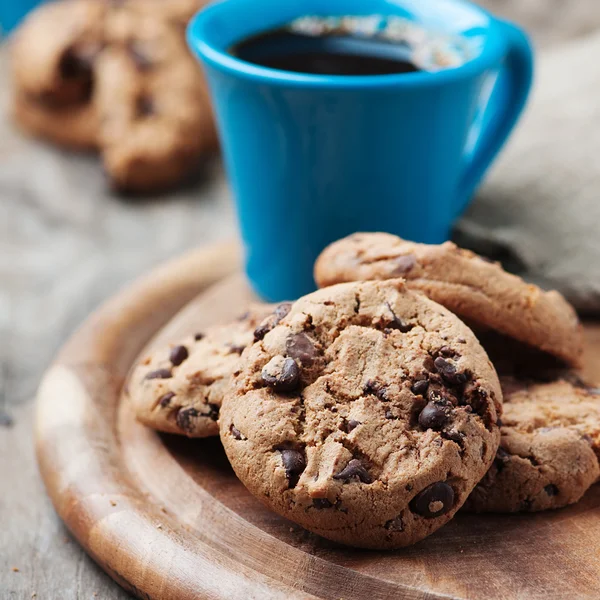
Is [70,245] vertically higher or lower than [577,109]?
lower

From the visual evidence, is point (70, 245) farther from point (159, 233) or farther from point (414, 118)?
point (414, 118)

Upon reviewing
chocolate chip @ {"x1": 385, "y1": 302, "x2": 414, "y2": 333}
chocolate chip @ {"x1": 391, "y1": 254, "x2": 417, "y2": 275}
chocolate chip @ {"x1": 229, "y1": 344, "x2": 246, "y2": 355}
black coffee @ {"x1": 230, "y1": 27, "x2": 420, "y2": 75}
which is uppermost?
black coffee @ {"x1": 230, "y1": 27, "x2": 420, "y2": 75}

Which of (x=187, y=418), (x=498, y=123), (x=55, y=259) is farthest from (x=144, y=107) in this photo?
(x=187, y=418)

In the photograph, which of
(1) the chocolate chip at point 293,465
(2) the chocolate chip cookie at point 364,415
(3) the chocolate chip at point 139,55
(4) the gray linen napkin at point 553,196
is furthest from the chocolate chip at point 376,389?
(3) the chocolate chip at point 139,55

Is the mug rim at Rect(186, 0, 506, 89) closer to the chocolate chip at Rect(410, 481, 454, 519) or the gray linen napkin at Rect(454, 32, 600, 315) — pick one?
the gray linen napkin at Rect(454, 32, 600, 315)

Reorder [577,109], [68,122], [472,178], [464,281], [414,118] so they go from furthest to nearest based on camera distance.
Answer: [68,122], [577,109], [472,178], [414,118], [464,281]

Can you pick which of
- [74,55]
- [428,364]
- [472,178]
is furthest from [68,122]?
[428,364]

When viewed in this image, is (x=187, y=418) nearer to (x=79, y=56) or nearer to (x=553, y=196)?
(x=553, y=196)

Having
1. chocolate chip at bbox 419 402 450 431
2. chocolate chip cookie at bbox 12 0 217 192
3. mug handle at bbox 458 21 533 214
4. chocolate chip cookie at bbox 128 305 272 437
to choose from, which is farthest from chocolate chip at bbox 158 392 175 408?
chocolate chip cookie at bbox 12 0 217 192
